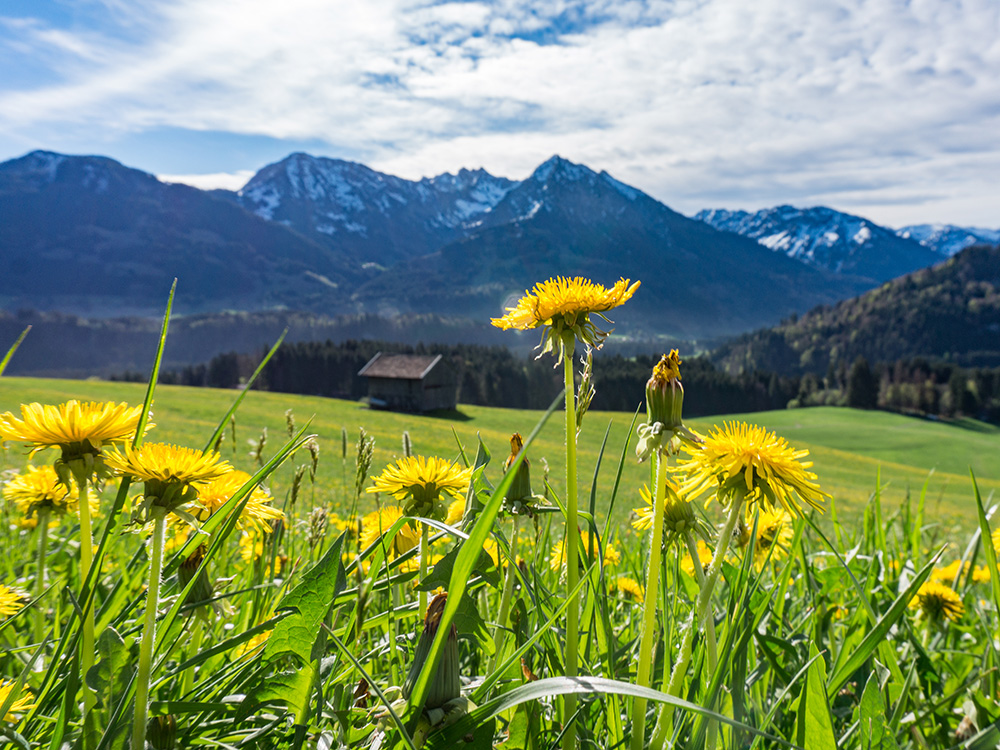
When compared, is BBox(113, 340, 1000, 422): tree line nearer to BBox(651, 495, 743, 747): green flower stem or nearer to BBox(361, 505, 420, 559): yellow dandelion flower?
BBox(361, 505, 420, 559): yellow dandelion flower

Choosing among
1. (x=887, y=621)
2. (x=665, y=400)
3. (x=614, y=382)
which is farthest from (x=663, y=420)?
(x=614, y=382)

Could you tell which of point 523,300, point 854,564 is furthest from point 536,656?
point 854,564

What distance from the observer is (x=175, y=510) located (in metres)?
0.96

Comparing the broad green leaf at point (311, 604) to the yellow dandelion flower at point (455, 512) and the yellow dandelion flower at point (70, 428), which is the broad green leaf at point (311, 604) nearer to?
the yellow dandelion flower at point (70, 428)

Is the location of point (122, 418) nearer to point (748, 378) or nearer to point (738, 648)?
point (738, 648)

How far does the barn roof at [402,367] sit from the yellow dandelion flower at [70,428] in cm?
5662

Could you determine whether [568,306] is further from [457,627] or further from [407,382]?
[407,382]

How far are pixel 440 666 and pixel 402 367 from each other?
59.4m

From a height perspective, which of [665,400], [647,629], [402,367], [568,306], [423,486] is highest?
[568,306]

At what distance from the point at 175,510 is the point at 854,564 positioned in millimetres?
2352

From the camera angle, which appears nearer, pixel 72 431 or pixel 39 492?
pixel 72 431

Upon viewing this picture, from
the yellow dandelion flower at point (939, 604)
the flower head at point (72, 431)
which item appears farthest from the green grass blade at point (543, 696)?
the yellow dandelion flower at point (939, 604)

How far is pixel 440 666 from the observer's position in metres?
0.77

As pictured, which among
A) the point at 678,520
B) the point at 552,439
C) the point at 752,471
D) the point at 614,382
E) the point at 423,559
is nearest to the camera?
the point at 752,471
